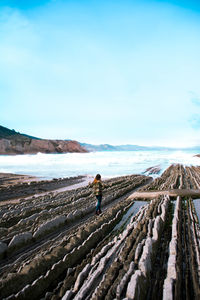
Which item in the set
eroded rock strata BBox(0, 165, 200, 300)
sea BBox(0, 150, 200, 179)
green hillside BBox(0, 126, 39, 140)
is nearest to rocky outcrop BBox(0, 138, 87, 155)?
green hillside BBox(0, 126, 39, 140)

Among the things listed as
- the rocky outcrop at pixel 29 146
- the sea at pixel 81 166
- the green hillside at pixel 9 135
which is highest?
the green hillside at pixel 9 135

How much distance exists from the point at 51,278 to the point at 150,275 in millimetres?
1774

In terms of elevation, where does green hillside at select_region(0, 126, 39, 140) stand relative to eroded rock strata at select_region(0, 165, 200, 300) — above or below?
above

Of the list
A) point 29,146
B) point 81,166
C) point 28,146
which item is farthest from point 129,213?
point 28,146

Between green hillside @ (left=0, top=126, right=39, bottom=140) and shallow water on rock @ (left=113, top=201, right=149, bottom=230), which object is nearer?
shallow water on rock @ (left=113, top=201, right=149, bottom=230)

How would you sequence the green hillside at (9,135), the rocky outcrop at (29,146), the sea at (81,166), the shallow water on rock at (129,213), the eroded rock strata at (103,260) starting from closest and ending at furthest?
the eroded rock strata at (103,260)
the shallow water on rock at (129,213)
the sea at (81,166)
the rocky outcrop at (29,146)
the green hillside at (9,135)

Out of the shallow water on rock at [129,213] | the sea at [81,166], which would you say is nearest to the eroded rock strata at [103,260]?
the shallow water on rock at [129,213]

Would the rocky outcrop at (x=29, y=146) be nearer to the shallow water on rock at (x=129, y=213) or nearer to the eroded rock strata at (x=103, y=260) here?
the shallow water on rock at (x=129, y=213)

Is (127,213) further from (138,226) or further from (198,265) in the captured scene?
(198,265)

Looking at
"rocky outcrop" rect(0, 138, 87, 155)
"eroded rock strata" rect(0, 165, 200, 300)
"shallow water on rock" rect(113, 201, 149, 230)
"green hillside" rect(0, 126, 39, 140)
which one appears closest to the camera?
"eroded rock strata" rect(0, 165, 200, 300)

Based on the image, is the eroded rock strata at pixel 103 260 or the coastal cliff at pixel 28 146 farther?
the coastal cliff at pixel 28 146

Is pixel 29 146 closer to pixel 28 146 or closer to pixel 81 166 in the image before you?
pixel 28 146

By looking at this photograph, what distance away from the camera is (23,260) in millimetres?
4242

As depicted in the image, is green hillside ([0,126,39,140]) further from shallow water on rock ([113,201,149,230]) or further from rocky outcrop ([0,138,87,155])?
shallow water on rock ([113,201,149,230])
